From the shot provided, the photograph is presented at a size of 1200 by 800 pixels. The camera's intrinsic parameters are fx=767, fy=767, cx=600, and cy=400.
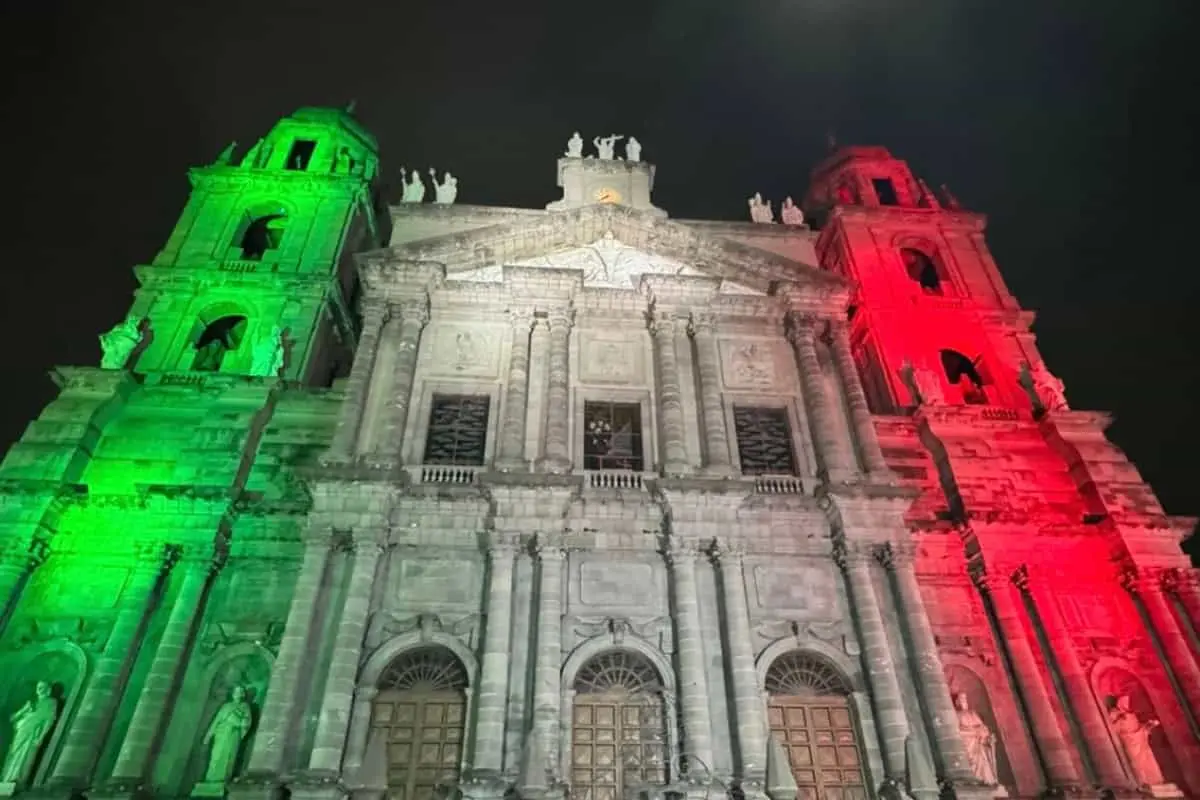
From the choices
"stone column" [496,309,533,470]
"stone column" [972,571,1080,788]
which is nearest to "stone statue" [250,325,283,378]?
"stone column" [496,309,533,470]

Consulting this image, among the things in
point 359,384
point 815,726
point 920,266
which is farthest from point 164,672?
point 920,266

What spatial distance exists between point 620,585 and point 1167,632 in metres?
14.0

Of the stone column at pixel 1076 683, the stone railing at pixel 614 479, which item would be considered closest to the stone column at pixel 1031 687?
the stone column at pixel 1076 683

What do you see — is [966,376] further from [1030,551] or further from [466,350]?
[466,350]

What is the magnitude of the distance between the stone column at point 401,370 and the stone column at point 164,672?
518cm

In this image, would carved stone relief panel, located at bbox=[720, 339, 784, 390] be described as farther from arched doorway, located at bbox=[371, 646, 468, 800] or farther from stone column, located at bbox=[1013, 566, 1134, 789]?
arched doorway, located at bbox=[371, 646, 468, 800]

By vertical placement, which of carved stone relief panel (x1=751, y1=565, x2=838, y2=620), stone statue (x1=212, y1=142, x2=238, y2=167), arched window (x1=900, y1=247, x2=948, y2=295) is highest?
stone statue (x1=212, y1=142, x2=238, y2=167)

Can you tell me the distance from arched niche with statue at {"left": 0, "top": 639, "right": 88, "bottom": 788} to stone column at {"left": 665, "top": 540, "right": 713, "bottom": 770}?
44.7 ft

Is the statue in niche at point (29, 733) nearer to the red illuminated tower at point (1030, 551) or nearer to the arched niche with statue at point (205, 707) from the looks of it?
the arched niche with statue at point (205, 707)

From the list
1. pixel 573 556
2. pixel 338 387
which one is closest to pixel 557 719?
pixel 573 556

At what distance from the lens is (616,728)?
16328 millimetres

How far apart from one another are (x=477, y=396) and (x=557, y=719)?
9319mm

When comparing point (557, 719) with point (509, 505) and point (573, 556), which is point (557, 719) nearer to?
point (573, 556)

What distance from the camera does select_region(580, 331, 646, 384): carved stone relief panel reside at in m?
22.3
